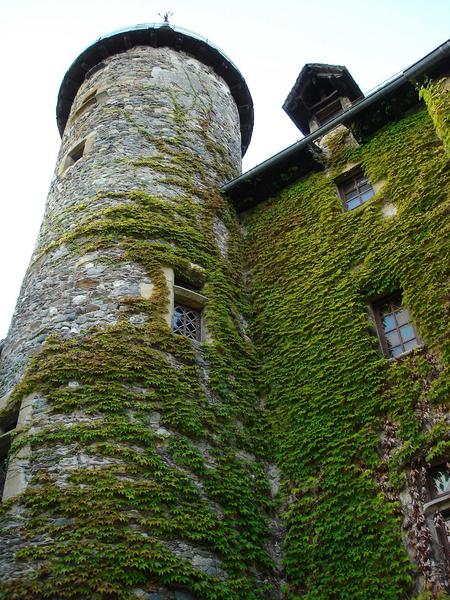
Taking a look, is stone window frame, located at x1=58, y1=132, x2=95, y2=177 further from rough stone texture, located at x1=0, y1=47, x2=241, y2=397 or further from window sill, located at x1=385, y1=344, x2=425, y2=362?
window sill, located at x1=385, y1=344, x2=425, y2=362

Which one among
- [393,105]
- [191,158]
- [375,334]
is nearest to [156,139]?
A: [191,158]

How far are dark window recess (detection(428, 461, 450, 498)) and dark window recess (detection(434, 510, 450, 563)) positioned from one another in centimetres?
23

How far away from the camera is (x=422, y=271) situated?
8094 mm

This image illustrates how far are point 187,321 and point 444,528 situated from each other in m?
4.50

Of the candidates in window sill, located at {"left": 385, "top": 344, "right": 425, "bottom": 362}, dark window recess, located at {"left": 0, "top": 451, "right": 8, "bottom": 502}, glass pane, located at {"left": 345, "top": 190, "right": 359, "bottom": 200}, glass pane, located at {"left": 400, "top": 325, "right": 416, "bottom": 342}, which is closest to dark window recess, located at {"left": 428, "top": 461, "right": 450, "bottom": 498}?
window sill, located at {"left": 385, "top": 344, "right": 425, "bottom": 362}

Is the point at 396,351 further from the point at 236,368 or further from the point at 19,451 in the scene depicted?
the point at 19,451

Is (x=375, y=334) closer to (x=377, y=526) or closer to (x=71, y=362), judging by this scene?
(x=377, y=526)

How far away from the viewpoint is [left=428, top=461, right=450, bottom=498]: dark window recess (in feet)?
21.7

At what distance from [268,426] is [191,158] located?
5.84m

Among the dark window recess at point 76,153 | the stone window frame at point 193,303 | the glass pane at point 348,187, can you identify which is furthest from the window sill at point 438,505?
the dark window recess at point 76,153

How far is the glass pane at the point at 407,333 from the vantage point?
8055mm

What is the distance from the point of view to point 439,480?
6.70 metres

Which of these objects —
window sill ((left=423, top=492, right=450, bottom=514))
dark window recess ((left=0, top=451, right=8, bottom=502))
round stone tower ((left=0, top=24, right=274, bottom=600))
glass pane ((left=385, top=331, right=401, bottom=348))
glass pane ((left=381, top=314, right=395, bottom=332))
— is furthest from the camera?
glass pane ((left=381, top=314, right=395, bottom=332))

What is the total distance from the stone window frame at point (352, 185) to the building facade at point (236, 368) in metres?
0.04
